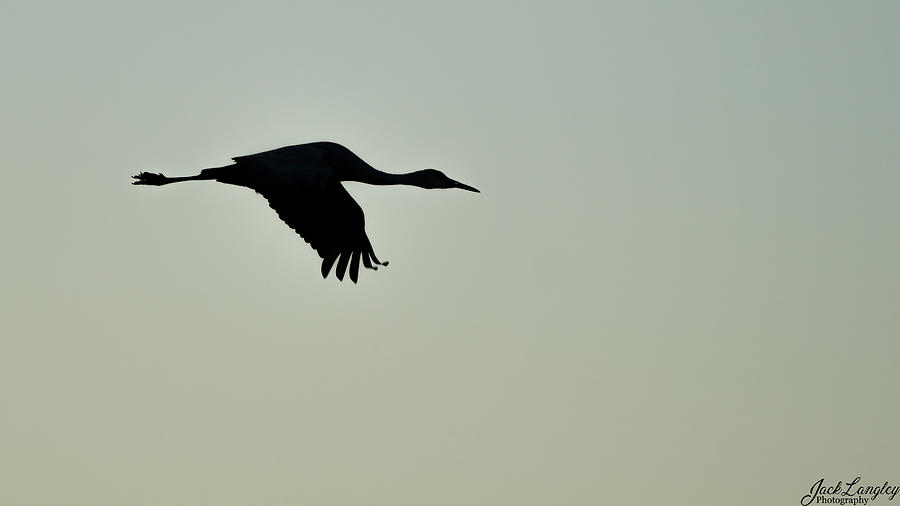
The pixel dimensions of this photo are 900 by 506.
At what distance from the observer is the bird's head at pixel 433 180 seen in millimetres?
55219

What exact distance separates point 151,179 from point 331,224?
14.1 feet

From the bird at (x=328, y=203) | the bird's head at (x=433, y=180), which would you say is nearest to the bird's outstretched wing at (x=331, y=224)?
the bird at (x=328, y=203)

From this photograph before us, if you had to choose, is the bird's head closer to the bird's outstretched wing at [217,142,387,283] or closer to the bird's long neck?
the bird's long neck

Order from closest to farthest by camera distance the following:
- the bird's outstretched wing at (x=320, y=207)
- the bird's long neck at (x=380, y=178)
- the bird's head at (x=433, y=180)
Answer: the bird's outstretched wing at (x=320, y=207)
the bird's long neck at (x=380, y=178)
the bird's head at (x=433, y=180)

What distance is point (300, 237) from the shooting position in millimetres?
54125

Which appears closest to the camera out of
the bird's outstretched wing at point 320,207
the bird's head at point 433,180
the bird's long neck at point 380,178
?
the bird's outstretched wing at point 320,207

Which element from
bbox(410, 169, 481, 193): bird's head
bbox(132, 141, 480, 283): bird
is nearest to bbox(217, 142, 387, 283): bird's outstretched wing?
bbox(132, 141, 480, 283): bird

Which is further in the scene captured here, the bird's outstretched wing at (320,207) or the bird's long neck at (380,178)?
the bird's long neck at (380,178)

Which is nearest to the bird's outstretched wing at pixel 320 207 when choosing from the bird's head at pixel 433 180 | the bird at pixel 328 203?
the bird at pixel 328 203

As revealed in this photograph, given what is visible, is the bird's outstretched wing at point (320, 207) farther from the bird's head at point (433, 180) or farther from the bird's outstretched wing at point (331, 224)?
the bird's head at point (433, 180)

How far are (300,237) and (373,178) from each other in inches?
73.5

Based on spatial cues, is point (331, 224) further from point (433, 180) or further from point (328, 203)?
point (433, 180)

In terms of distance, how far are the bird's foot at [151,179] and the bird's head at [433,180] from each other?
5.09m

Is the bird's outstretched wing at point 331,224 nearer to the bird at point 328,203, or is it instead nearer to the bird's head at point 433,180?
the bird at point 328,203
